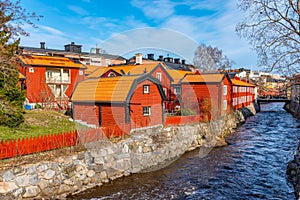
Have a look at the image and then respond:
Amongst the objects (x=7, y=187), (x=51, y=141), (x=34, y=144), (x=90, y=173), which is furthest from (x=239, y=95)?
(x=7, y=187)

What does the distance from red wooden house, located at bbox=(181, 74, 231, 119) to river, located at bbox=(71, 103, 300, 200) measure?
33.6ft

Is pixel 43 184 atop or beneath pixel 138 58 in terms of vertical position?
beneath

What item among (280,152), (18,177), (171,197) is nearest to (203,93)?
(280,152)

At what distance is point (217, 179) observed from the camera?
14.5m

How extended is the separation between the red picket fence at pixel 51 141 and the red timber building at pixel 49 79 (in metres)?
15.9

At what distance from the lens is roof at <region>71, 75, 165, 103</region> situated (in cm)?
1814

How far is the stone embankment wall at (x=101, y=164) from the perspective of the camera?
36.2ft

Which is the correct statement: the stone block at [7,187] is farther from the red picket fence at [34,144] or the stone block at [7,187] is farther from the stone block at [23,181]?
the red picket fence at [34,144]

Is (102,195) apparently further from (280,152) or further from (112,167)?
(280,152)

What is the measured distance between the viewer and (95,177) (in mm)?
13625

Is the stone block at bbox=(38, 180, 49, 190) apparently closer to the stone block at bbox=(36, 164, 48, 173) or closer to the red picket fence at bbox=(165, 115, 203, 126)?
the stone block at bbox=(36, 164, 48, 173)

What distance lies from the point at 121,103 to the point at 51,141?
20.8ft

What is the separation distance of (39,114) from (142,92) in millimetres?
11629

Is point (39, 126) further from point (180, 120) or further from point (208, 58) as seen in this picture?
point (208, 58)
